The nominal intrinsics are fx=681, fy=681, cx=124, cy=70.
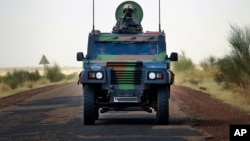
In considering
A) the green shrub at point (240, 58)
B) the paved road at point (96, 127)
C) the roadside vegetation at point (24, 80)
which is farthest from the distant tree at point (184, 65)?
the paved road at point (96, 127)

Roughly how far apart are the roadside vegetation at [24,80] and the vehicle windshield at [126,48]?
30.2 m

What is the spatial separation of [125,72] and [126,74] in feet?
0.20

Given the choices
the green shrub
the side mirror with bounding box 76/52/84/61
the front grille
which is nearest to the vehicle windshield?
the side mirror with bounding box 76/52/84/61

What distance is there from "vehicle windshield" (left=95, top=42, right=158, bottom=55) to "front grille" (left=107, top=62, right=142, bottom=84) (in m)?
1.38

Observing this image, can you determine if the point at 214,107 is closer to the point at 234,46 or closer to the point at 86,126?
the point at 234,46

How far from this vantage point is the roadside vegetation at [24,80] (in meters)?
56.7

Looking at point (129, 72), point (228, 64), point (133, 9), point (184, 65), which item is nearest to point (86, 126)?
point (129, 72)

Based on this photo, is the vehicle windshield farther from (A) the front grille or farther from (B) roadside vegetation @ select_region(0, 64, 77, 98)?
(B) roadside vegetation @ select_region(0, 64, 77, 98)

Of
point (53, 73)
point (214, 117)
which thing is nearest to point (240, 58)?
point (214, 117)

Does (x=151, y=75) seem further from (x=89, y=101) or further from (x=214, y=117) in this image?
(x=214, y=117)

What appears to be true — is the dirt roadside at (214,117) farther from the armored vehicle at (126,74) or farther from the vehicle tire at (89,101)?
the vehicle tire at (89,101)

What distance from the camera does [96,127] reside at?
58.9 feet

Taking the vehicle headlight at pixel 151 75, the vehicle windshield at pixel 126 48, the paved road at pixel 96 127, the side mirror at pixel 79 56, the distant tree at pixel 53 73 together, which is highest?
the distant tree at pixel 53 73

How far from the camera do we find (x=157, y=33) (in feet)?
65.1
